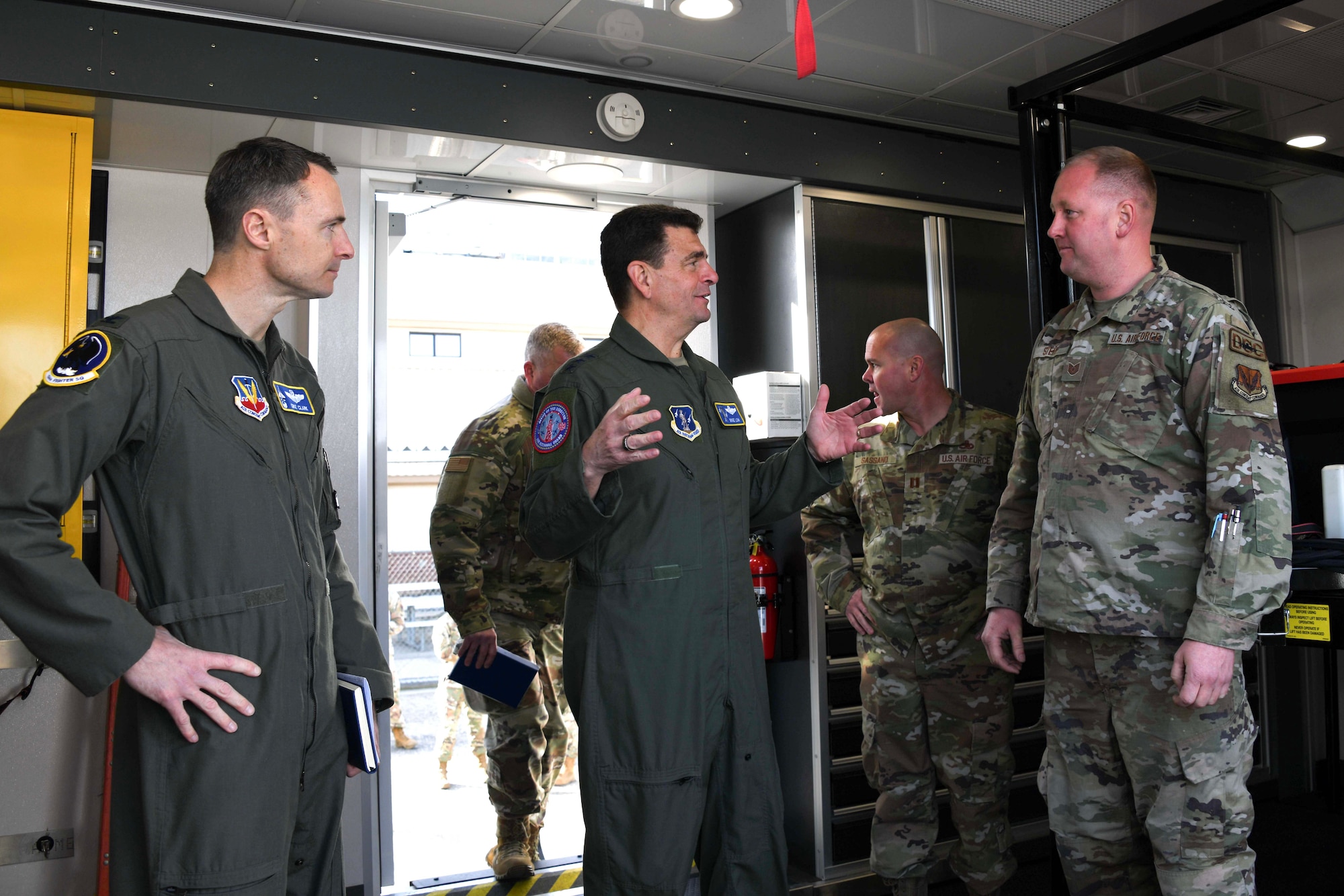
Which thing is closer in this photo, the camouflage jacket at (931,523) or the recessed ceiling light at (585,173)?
the camouflage jacket at (931,523)

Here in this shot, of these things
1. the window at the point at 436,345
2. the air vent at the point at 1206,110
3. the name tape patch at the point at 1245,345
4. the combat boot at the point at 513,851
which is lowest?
the combat boot at the point at 513,851

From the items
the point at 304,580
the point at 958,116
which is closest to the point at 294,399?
the point at 304,580

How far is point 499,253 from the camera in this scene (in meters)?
4.97

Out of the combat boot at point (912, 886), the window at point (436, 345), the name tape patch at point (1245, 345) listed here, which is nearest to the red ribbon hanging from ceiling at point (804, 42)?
the name tape patch at point (1245, 345)

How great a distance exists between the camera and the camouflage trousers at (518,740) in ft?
12.0

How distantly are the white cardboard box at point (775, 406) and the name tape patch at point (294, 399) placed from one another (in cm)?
214

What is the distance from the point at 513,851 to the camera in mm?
3695

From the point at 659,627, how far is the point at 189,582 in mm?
941

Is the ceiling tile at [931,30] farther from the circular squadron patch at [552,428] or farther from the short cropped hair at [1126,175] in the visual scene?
the circular squadron patch at [552,428]

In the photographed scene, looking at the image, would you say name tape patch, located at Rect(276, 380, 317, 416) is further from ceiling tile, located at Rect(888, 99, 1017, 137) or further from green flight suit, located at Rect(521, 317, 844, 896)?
ceiling tile, located at Rect(888, 99, 1017, 137)

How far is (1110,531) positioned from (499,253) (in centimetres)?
349

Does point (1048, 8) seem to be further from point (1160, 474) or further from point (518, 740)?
point (518, 740)

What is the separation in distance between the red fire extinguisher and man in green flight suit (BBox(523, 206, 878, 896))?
1.44 meters

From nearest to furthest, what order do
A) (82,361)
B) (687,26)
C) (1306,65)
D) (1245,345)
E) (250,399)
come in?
(82,361) < (250,399) < (1245,345) < (687,26) < (1306,65)
